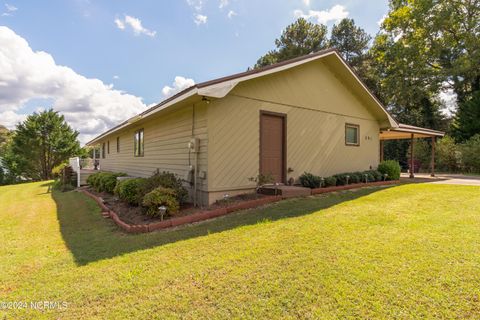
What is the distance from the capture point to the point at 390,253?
3332 millimetres

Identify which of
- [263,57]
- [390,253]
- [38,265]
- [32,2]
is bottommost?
[38,265]

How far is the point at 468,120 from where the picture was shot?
19.4 meters

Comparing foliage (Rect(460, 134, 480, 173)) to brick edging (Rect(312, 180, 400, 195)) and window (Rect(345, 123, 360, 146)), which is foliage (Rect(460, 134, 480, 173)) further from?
window (Rect(345, 123, 360, 146))

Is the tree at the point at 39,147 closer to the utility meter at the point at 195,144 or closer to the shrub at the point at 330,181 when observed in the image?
the utility meter at the point at 195,144

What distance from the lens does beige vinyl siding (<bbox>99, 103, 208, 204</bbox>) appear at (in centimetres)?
675

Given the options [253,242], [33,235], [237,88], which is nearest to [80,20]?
[237,88]

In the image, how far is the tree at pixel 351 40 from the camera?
2784 centimetres

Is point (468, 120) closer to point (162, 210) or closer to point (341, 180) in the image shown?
point (341, 180)

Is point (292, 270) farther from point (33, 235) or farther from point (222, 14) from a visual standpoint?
point (222, 14)

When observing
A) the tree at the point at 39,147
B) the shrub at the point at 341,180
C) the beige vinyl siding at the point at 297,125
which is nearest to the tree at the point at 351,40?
the beige vinyl siding at the point at 297,125

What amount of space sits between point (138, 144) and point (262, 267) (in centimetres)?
1018

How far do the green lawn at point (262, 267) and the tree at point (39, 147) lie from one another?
2301 centimetres

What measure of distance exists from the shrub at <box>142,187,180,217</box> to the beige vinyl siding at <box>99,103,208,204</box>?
106cm

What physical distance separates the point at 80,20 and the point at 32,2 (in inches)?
67.5
